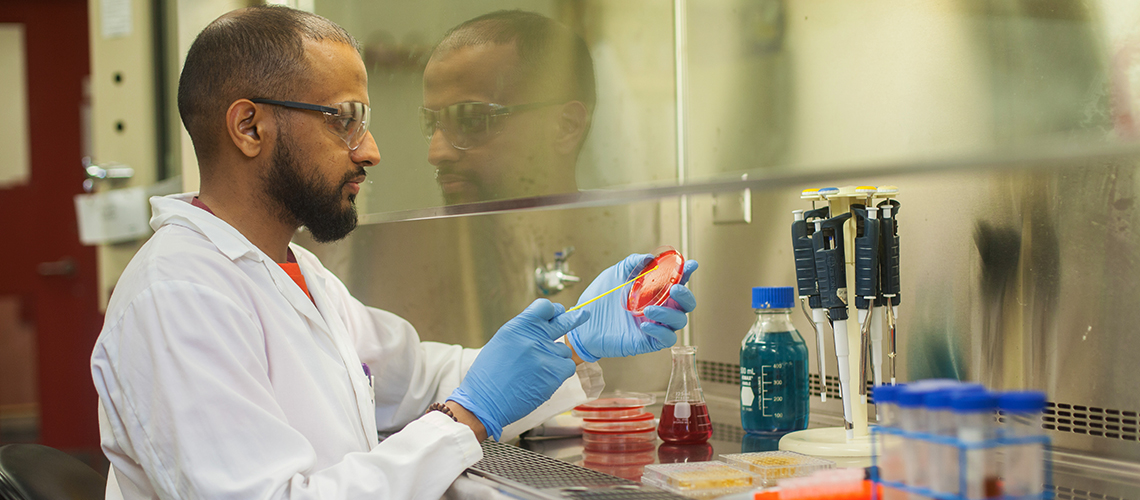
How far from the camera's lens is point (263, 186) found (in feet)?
4.46

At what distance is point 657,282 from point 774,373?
286mm

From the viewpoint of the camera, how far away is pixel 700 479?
3.61ft

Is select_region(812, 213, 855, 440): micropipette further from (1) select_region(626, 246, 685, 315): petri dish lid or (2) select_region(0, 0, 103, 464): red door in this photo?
(2) select_region(0, 0, 103, 464): red door

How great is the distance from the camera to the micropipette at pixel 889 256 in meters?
1.28

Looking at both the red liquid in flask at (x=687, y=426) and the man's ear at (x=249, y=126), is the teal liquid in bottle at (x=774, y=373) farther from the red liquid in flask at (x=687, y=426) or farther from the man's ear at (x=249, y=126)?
the man's ear at (x=249, y=126)

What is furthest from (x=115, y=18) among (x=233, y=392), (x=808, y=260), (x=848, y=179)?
(x=848, y=179)

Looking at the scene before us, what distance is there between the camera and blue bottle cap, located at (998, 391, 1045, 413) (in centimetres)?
69

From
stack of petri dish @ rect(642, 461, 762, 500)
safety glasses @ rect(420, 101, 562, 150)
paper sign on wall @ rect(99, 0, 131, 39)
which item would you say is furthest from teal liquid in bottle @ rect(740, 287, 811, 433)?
paper sign on wall @ rect(99, 0, 131, 39)

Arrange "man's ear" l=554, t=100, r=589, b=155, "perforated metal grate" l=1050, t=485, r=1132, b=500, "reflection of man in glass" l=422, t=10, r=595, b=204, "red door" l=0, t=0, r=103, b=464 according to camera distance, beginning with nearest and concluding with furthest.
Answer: "perforated metal grate" l=1050, t=485, r=1132, b=500 → "reflection of man in glass" l=422, t=10, r=595, b=204 → "man's ear" l=554, t=100, r=589, b=155 → "red door" l=0, t=0, r=103, b=464

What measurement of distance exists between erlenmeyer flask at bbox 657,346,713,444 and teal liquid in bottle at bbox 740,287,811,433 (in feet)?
0.30

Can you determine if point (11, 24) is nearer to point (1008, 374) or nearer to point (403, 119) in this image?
point (403, 119)

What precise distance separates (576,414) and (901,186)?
2.38 feet

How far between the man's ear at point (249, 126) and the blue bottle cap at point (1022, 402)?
107 centimetres

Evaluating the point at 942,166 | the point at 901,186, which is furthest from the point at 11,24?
the point at 942,166
